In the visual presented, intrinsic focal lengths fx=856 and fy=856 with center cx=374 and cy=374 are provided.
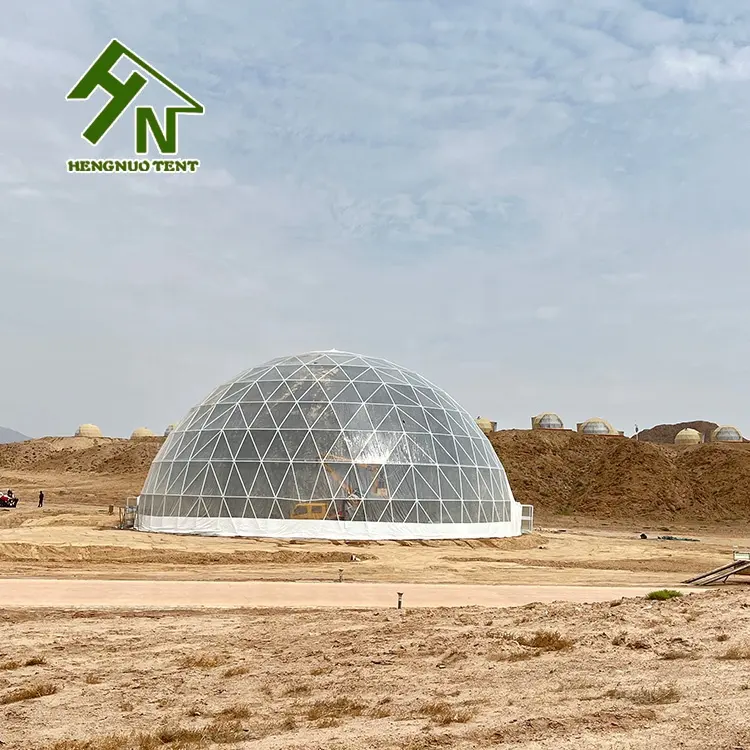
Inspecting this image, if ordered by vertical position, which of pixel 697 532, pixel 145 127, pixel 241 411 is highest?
pixel 145 127

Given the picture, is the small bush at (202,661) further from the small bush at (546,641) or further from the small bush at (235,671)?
the small bush at (546,641)

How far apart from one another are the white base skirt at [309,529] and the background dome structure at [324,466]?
4 cm

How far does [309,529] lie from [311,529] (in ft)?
0.25

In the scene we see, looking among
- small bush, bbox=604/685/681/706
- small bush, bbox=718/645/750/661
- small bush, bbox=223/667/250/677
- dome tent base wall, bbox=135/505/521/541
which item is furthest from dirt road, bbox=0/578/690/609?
small bush, bbox=604/685/681/706

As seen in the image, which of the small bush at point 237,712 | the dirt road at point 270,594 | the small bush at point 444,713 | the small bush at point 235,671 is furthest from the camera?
the dirt road at point 270,594

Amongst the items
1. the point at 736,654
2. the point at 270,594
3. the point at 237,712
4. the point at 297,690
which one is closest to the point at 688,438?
the point at 270,594

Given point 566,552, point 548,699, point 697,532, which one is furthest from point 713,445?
point 548,699

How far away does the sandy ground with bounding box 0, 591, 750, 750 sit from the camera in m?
8.73

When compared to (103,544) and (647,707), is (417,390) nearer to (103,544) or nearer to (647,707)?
(103,544)

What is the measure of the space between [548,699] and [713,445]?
71.4 m

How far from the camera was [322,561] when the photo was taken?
93.1ft

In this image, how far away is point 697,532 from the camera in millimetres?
56312

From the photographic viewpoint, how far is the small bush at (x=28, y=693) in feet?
35.4

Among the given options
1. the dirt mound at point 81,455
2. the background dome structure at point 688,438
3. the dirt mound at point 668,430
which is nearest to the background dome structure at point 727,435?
the background dome structure at point 688,438
